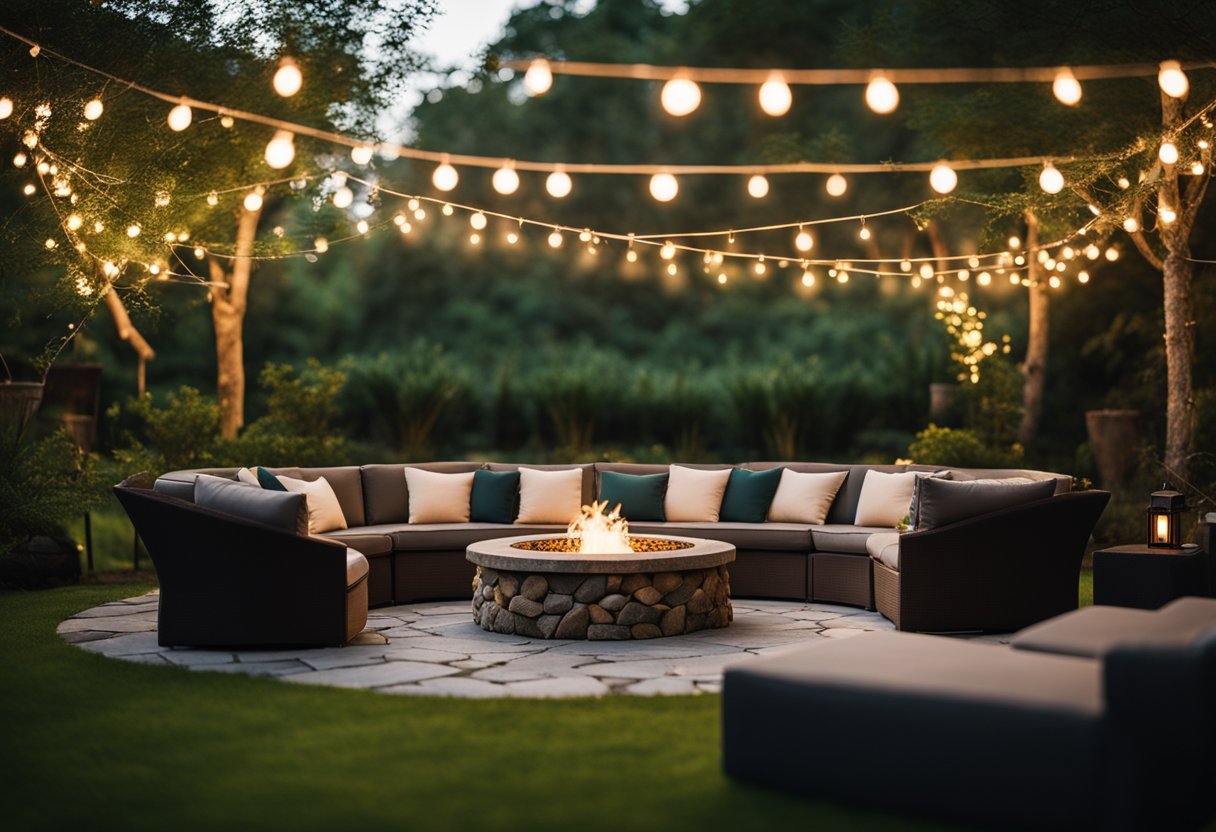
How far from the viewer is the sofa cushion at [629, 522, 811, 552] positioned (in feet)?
24.8

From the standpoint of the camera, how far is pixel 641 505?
27.0 feet

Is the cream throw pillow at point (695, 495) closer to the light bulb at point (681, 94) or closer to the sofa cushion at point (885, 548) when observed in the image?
the sofa cushion at point (885, 548)

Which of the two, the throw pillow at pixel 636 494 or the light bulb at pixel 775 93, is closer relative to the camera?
the light bulb at pixel 775 93

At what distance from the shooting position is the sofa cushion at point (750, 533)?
7566 millimetres

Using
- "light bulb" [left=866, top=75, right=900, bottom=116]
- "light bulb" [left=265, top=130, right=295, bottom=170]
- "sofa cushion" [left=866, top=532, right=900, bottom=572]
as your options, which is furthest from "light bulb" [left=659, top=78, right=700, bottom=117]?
"sofa cushion" [left=866, top=532, right=900, bottom=572]

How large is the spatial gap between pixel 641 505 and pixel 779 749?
4.72 m

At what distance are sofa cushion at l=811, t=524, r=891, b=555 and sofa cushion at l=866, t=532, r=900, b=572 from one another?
0.27 feet

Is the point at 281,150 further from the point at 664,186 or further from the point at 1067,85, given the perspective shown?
the point at 1067,85

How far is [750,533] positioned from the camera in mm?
7664

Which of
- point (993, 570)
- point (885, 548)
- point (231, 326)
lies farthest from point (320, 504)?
point (231, 326)

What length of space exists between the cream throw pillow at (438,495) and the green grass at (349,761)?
297cm

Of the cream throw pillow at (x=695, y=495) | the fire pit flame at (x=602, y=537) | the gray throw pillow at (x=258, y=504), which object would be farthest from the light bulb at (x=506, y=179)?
the cream throw pillow at (x=695, y=495)

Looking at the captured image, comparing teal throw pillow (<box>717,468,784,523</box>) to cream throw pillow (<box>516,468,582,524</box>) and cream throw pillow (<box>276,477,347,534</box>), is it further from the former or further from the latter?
cream throw pillow (<box>276,477,347,534</box>)

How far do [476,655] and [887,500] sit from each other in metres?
3.21
